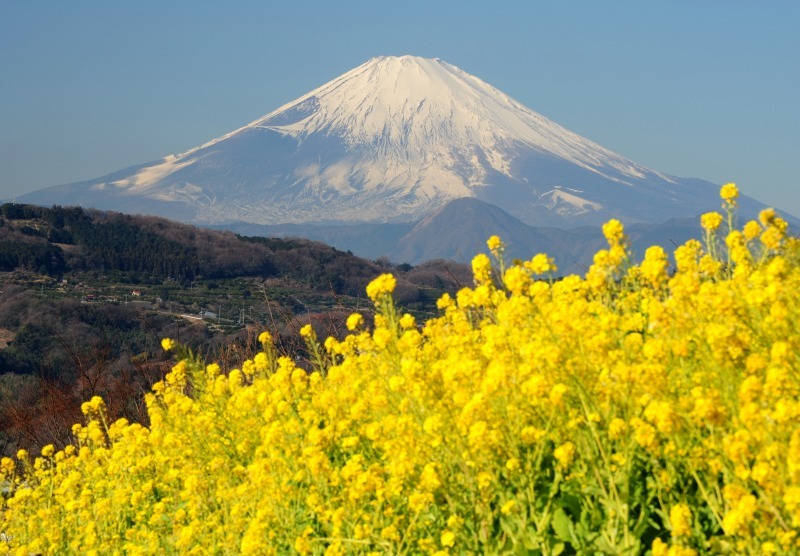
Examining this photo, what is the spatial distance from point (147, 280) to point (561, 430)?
3413 inches

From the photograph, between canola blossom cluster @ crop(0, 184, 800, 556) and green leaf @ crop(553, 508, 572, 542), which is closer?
canola blossom cluster @ crop(0, 184, 800, 556)

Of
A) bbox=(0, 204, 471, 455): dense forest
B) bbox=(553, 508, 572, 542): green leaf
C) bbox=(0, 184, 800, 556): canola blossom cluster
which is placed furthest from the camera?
bbox=(0, 204, 471, 455): dense forest

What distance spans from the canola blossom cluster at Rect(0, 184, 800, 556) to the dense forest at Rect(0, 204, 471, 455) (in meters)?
28.9

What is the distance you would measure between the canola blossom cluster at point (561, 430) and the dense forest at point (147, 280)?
2891 centimetres

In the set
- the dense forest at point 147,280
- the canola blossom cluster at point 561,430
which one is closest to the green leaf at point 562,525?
the canola blossom cluster at point 561,430

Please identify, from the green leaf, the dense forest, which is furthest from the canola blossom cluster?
the dense forest

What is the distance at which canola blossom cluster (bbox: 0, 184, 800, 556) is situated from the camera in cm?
338

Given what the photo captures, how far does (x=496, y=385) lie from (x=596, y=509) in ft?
2.11

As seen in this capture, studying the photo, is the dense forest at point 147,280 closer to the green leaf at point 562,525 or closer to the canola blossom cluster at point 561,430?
the canola blossom cluster at point 561,430

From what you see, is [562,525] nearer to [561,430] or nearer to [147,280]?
[561,430]

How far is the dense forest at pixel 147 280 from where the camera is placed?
48.2 meters

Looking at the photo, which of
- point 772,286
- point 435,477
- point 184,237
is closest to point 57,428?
point 435,477

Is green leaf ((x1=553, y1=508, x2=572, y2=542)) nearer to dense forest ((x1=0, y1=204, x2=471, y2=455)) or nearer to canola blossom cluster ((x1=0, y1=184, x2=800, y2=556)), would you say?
canola blossom cluster ((x1=0, y1=184, x2=800, y2=556))

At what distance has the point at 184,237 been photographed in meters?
102
